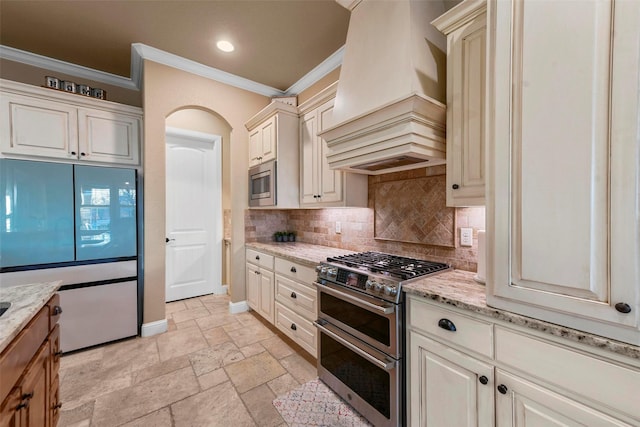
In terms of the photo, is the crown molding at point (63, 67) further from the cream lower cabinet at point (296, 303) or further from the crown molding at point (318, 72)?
the cream lower cabinet at point (296, 303)

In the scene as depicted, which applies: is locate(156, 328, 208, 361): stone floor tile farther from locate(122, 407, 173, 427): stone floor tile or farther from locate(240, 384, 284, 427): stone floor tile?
locate(240, 384, 284, 427): stone floor tile

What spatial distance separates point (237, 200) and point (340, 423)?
8.33ft

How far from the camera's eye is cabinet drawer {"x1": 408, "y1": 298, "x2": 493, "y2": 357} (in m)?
1.13

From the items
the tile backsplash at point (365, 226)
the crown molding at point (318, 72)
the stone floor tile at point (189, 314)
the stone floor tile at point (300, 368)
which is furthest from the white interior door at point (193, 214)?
the stone floor tile at point (300, 368)

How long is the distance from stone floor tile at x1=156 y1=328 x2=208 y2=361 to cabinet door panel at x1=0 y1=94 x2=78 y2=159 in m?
2.02

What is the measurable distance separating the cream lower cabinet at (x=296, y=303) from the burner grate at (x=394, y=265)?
38cm

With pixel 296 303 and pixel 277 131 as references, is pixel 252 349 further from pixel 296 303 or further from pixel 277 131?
pixel 277 131

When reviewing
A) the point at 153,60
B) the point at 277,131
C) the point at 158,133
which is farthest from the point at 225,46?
the point at 158,133

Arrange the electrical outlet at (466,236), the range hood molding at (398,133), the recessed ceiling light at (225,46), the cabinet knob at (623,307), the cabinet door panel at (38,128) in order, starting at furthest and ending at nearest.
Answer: the recessed ceiling light at (225,46), the cabinet door panel at (38,128), the electrical outlet at (466,236), the range hood molding at (398,133), the cabinet knob at (623,307)

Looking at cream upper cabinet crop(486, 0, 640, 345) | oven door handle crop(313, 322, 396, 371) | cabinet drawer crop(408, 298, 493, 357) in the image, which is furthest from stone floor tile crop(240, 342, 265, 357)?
cream upper cabinet crop(486, 0, 640, 345)

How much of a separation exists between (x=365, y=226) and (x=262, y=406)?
163 centimetres

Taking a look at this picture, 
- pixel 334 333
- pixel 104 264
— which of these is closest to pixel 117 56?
pixel 104 264

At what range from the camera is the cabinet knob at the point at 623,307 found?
0.81 m

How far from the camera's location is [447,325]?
4.07 ft
